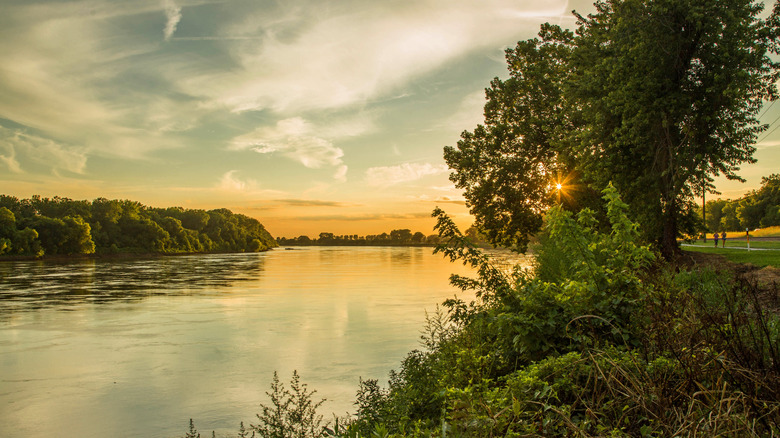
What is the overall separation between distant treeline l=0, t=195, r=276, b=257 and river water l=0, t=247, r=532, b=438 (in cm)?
6610

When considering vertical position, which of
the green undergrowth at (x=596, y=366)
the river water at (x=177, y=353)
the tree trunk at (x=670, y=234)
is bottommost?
the river water at (x=177, y=353)

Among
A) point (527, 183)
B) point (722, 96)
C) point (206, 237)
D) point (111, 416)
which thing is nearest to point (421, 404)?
point (111, 416)

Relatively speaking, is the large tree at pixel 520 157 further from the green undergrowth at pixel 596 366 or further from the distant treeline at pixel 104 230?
the distant treeline at pixel 104 230

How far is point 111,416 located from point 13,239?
296 feet

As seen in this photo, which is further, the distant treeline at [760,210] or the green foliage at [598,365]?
the distant treeline at [760,210]

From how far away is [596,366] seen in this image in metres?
4.05

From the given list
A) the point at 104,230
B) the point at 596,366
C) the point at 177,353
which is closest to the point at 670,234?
the point at 177,353

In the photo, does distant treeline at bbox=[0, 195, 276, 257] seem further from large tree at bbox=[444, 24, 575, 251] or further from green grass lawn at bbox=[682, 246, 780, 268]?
green grass lawn at bbox=[682, 246, 780, 268]

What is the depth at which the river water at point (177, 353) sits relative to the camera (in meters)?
10.6

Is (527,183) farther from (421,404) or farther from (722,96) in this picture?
(421,404)

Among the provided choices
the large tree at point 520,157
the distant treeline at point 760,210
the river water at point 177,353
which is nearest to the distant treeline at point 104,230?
the river water at point 177,353

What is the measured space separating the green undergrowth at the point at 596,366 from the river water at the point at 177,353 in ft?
13.4

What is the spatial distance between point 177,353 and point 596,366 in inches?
584

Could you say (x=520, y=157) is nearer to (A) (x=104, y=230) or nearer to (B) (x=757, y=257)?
(B) (x=757, y=257)
